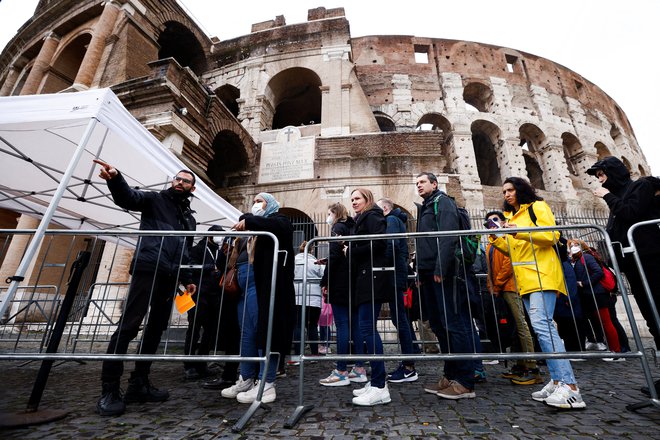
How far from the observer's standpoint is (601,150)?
20.9 m

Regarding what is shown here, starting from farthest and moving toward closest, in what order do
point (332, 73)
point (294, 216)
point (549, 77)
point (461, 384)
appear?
1. point (549, 77)
2. point (332, 73)
3. point (294, 216)
4. point (461, 384)

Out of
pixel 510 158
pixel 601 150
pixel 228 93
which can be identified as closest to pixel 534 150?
pixel 510 158

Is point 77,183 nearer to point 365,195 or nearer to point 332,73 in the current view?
point 365,195

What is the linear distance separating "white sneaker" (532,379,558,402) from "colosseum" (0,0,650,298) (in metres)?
7.86

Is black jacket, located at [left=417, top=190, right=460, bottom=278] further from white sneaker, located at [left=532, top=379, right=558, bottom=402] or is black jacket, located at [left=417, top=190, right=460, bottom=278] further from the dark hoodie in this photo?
the dark hoodie

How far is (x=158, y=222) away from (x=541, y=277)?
338 centimetres

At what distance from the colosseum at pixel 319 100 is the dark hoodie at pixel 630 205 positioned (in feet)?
23.8

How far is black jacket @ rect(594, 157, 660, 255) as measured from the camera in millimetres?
2752

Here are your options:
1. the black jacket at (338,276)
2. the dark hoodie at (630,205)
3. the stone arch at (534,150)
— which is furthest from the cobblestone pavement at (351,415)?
the stone arch at (534,150)

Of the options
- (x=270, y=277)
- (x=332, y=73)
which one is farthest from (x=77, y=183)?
(x=332, y=73)

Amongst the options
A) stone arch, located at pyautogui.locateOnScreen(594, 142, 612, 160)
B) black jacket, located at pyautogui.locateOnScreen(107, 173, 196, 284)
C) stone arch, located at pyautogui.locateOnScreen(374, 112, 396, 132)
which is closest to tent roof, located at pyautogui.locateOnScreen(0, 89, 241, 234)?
black jacket, located at pyautogui.locateOnScreen(107, 173, 196, 284)

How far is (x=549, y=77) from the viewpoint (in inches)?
821

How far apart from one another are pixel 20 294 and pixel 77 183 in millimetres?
6533

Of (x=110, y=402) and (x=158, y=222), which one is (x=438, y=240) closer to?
(x=158, y=222)
